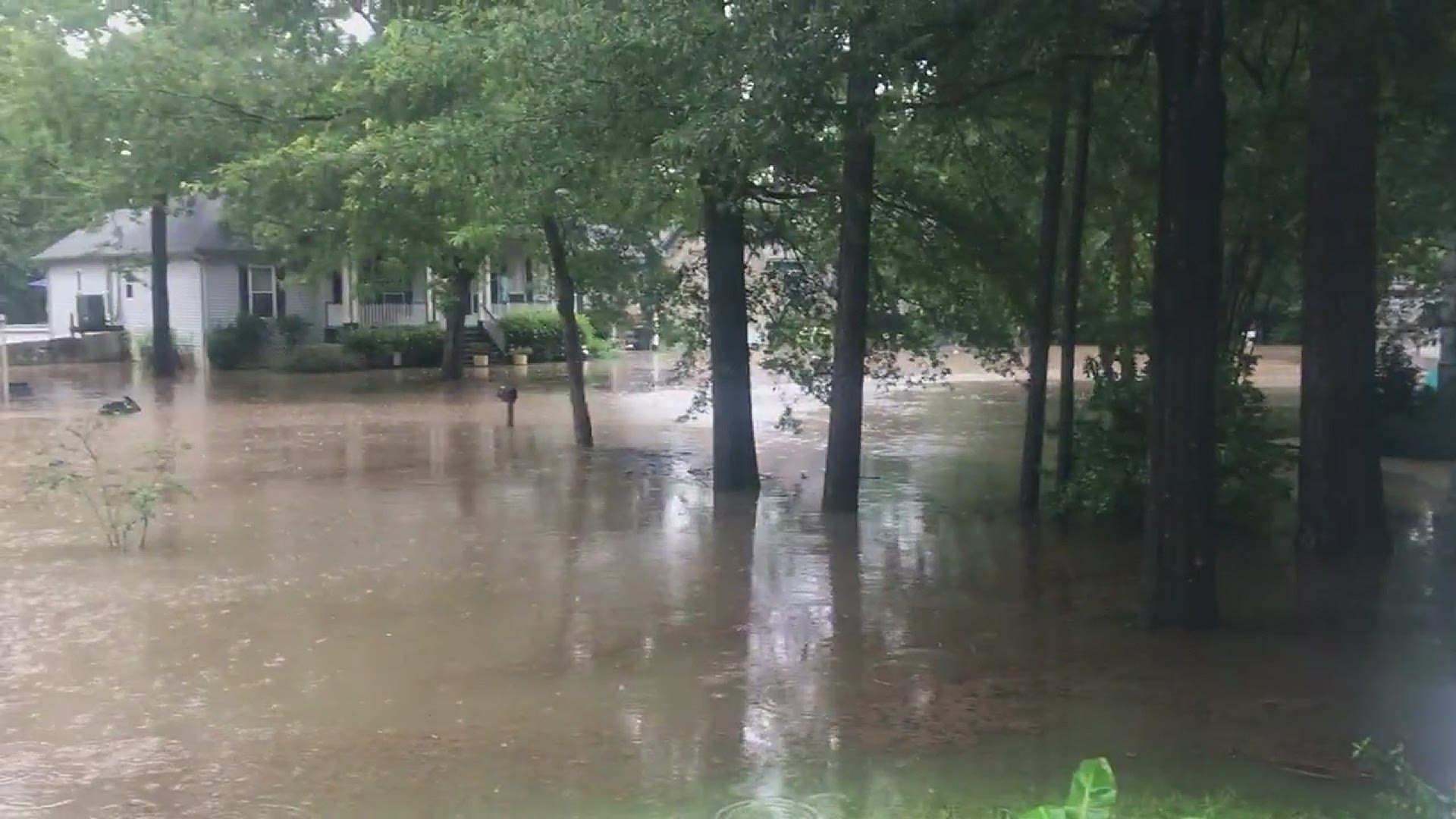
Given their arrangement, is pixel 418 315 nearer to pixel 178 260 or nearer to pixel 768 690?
pixel 178 260

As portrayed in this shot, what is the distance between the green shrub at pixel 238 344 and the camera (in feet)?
132

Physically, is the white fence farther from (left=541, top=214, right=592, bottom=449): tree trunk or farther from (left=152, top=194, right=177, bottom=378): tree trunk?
(left=541, top=214, right=592, bottom=449): tree trunk

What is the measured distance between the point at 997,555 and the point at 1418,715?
5.38 metres

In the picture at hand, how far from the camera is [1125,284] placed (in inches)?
709

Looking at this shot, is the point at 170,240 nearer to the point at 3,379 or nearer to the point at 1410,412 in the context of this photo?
the point at 3,379

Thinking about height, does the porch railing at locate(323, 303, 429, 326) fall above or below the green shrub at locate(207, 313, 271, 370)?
above

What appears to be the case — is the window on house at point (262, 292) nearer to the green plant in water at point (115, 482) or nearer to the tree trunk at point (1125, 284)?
the green plant in water at point (115, 482)

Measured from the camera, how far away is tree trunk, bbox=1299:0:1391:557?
11625mm

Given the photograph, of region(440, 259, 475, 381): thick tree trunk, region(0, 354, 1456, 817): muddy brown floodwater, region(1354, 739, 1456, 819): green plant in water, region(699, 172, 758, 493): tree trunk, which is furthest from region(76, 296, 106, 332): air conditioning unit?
region(1354, 739, 1456, 819): green plant in water

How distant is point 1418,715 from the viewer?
7285 mm

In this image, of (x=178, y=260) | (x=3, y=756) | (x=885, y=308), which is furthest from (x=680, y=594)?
(x=178, y=260)

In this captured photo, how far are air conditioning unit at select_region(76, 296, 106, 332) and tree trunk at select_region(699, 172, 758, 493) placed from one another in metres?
34.2

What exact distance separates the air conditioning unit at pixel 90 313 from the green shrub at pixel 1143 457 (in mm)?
38278

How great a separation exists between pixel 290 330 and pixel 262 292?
205cm
